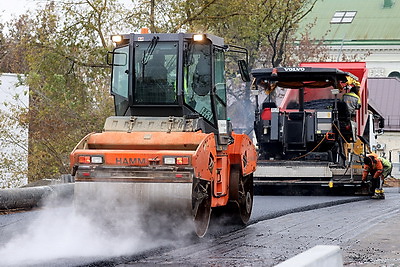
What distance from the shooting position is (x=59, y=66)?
20.6m

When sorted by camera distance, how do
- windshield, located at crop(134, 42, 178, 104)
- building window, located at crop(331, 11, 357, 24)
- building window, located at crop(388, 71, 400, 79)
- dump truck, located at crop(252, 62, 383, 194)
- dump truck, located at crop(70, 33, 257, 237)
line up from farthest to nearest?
building window, located at crop(388, 71, 400, 79) → building window, located at crop(331, 11, 357, 24) → dump truck, located at crop(252, 62, 383, 194) → windshield, located at crop(134, 42, 178, 104) → dump truck, located at crop(70, 33, 257, 237)

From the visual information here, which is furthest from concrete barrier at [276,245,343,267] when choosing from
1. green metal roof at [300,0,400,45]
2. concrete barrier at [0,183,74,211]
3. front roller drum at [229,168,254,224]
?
green metal roof at [300,0,400,45]

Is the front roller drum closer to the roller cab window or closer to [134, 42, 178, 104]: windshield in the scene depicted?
[134, 42, 178, 104]: windshield

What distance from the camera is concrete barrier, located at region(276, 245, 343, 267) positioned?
174 inches

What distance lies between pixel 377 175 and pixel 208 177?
1002 cm

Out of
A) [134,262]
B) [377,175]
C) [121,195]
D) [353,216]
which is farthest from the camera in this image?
[377,175]

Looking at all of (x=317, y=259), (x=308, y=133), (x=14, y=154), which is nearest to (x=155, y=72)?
(x=317, y=259)

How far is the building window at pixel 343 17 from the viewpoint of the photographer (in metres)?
54.6

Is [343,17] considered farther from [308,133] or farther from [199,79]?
[199,79]

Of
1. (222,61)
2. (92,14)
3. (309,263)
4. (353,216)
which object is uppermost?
(92,14)

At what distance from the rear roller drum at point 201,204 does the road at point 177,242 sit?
0.16 metres

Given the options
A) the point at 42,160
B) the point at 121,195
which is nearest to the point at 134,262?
the point at 121,195

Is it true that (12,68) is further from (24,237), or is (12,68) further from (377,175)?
(24,237)

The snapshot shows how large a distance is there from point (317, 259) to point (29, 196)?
8.73 m
